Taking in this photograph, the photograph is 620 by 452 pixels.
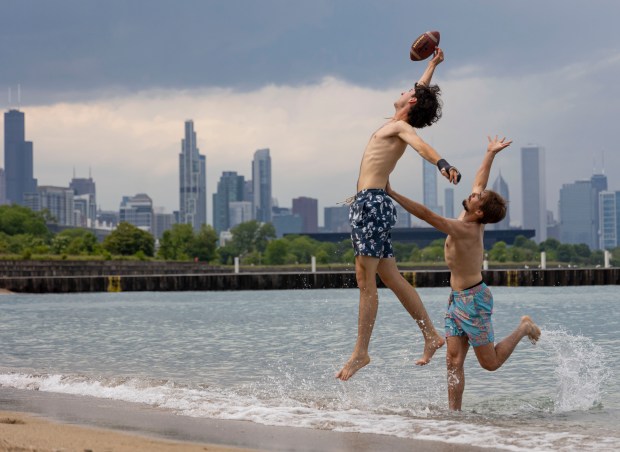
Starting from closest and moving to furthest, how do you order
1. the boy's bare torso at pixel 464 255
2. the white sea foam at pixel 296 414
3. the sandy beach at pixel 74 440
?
1. the sandy beach at pixel 74 440
2. the white sea foam at pixel 296 414
3. the boy's bare torso at pixel 464 255

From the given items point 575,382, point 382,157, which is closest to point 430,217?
point 382,157

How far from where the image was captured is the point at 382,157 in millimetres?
8039

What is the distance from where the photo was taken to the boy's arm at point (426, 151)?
6774mm

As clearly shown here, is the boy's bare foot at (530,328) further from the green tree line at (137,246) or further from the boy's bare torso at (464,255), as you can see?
the green tree line at (137,246)

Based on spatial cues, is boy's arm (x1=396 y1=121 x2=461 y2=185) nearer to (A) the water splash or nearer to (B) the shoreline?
(B) the shoreline

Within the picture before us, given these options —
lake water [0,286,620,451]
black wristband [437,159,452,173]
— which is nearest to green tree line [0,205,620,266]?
lake water [0,286,620,451]

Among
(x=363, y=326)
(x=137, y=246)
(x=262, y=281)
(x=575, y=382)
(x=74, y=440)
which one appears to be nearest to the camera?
(x=74, y=440)

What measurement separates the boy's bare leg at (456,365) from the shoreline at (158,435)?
4.08 feet

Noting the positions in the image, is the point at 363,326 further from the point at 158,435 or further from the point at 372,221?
the point at 158,435

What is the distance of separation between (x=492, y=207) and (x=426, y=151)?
73cm

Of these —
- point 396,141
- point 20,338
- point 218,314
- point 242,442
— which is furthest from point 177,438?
point 218,314

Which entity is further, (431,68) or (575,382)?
(575,382)

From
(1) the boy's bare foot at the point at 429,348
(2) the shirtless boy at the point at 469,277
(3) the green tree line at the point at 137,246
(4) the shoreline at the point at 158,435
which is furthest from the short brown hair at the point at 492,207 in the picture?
(3) the green tree line at the point at 137,246

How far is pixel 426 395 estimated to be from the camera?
9227mm
